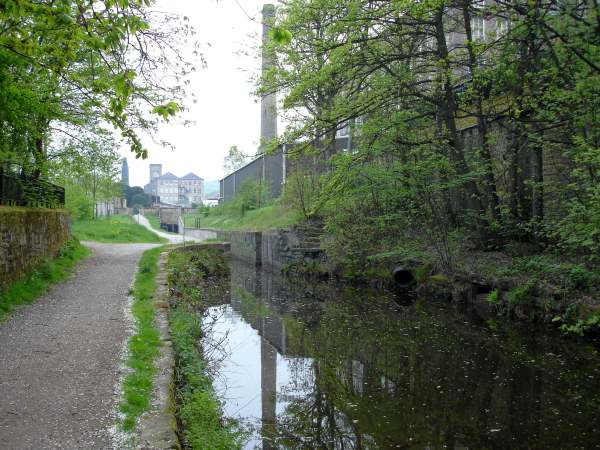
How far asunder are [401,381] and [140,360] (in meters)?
3.21

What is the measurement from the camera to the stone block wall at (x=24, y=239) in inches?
341

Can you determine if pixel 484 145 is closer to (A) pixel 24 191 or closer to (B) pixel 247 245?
(A) pixel 24 191

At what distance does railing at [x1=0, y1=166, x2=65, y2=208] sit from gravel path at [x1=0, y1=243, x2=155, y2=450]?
7.53 ft

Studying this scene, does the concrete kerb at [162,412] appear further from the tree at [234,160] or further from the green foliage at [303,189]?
the tree at [234,160]

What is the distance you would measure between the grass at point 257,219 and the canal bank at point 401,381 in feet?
37.0

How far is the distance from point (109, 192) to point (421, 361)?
29.7 m

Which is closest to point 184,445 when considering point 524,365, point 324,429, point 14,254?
point 324,429

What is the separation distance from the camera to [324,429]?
17.6ft

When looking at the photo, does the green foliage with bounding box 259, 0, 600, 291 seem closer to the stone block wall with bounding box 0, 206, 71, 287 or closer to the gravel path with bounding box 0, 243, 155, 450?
the stone block wall with bounding box 0, 206, 71, 287

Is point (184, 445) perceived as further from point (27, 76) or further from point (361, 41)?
point (361, 41)

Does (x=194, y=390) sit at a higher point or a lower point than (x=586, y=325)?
lower

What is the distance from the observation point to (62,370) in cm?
521

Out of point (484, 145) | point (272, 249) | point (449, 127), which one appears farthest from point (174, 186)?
point (484, 145)

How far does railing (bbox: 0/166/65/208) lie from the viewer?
1031 centimetres
